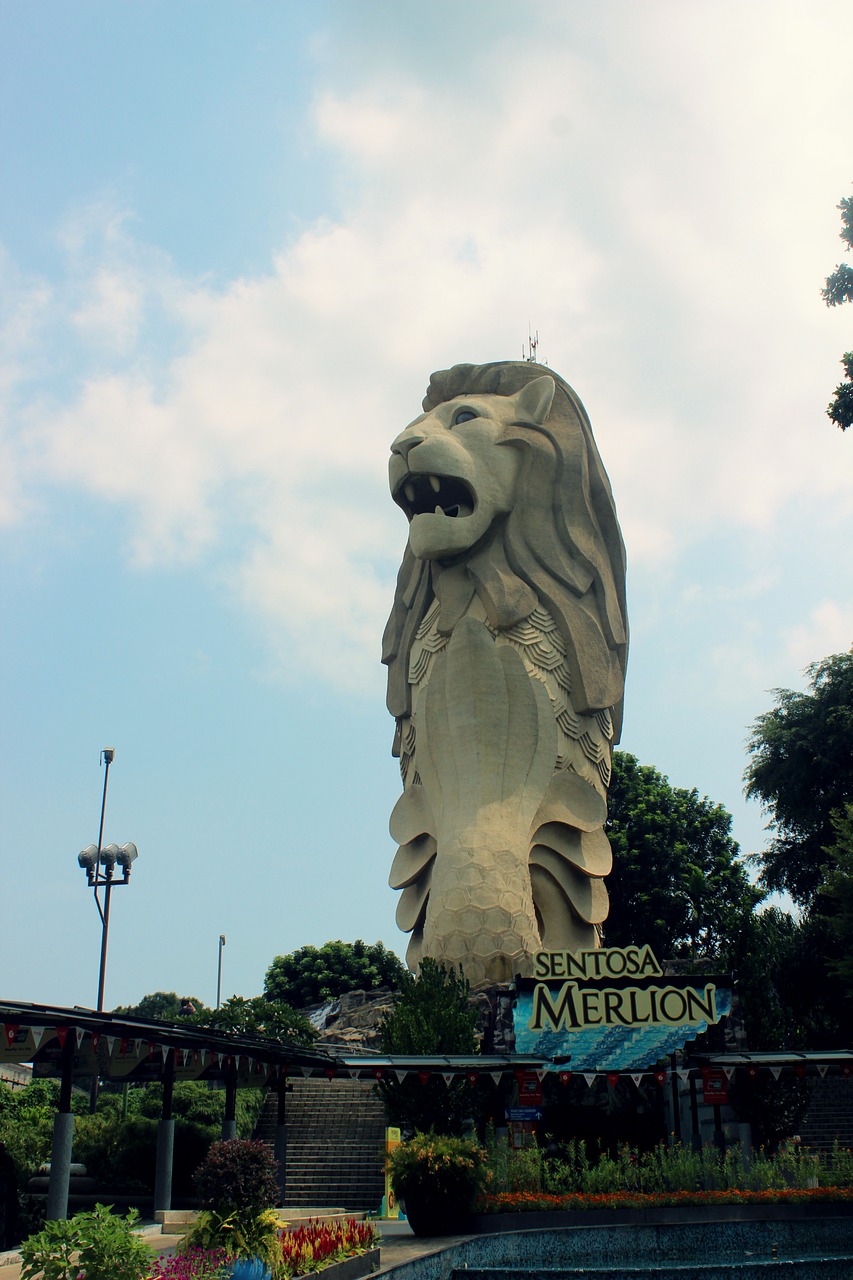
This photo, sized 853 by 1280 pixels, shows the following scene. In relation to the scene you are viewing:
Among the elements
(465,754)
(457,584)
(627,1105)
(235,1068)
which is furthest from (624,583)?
(235,1068)

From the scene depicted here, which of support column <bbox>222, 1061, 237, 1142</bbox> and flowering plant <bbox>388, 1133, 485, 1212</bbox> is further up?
support column <bbox>222, 1061, 237, 1142</bbox>

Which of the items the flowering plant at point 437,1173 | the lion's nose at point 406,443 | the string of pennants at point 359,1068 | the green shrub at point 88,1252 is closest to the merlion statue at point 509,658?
the lion's nose at point 406,443

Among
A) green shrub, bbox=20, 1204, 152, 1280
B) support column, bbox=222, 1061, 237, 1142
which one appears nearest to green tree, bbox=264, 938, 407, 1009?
support column, bbox=222, 1061, 237, 1142

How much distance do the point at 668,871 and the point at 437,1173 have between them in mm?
25817

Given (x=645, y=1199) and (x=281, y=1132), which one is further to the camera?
(x=281, y=1132)

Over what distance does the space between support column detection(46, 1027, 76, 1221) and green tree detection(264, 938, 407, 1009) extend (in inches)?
1235

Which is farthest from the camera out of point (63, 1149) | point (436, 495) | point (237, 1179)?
point (436, 495)

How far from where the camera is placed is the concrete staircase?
16469 millimetres

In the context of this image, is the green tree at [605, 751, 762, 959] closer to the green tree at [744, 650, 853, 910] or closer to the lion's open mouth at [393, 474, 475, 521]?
the green tree at [744, 650, 853, 910]

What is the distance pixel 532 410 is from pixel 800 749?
1198cm

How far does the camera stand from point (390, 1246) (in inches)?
438

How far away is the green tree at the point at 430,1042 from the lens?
15.5m

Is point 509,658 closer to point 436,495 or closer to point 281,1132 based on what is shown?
point 436,495

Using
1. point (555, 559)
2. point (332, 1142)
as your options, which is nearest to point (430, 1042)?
point (332, 1142)
